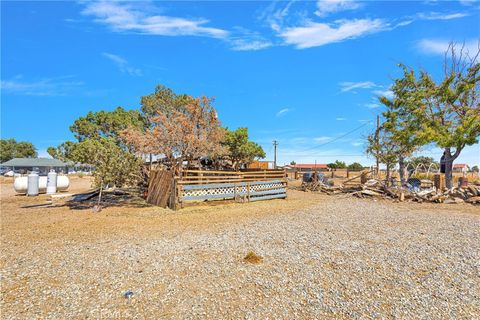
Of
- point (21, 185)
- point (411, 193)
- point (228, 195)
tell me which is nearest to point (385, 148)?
point (411, 193)

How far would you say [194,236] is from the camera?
7.50 m

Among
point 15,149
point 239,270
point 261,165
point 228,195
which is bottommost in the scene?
point 239,270

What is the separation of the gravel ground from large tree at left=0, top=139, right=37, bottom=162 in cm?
7988

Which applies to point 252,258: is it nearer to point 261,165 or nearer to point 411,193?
point 411,193

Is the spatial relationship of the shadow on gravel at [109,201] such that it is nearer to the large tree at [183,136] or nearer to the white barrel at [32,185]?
the large tree at [183,136]

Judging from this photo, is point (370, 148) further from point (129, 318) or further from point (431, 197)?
point (129, 318)

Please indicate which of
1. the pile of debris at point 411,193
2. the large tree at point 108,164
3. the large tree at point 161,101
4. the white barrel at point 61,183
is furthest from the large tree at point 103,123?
the pile of debris at point 411,193

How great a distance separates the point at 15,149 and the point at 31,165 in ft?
48.5

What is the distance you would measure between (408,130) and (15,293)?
22476 millimetres

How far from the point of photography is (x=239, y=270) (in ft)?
16.5

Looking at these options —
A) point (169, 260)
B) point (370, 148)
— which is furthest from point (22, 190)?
point (370, 148)

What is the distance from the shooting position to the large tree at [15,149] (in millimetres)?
70312

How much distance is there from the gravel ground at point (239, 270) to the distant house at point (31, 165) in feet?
219

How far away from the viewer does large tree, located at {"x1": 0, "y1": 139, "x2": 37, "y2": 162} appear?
231 ft
